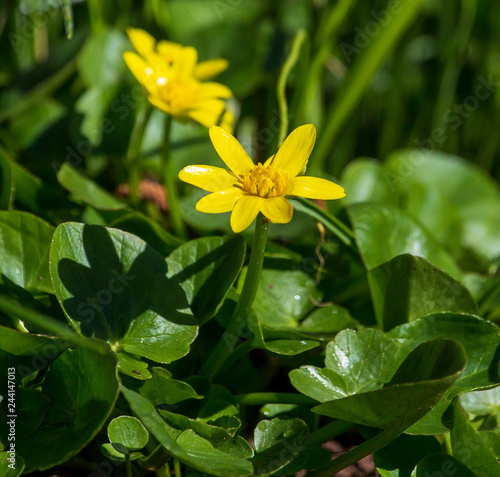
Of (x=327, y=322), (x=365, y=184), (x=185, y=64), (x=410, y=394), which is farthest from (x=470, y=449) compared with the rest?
(x=185, y=64)

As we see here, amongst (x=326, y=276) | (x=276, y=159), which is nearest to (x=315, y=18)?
(x=326, y=276)

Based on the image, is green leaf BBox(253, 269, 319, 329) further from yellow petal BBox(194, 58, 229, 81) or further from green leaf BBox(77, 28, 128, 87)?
green leaf BBox(77, 28, 128, 87)

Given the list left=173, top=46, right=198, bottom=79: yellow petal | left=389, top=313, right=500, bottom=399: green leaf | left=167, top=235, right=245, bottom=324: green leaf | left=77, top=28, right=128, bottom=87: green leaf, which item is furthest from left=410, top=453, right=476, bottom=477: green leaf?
left=77, top=28, right=128, bottom=87: green leaf

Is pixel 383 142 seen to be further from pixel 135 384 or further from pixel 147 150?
pixel 135 384

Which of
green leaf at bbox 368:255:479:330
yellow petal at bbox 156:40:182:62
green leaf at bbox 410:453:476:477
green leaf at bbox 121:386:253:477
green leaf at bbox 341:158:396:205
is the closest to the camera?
green leaf at bbox 121:386:253:477

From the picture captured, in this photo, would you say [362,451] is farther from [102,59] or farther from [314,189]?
[102,59]

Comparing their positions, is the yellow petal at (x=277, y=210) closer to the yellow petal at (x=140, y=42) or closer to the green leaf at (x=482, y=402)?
the green leaf at (x=482, y=402)
